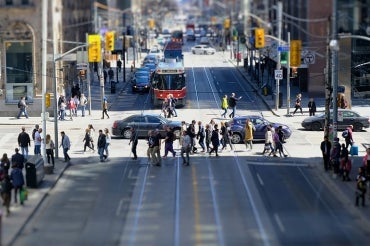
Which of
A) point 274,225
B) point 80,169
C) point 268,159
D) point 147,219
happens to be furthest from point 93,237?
point 268,159

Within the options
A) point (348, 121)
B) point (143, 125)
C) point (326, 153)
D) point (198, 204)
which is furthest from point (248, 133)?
point (198, 204)

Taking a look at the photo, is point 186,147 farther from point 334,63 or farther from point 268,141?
point 334,63

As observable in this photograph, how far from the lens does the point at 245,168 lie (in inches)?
1607

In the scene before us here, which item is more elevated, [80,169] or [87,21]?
[87,21]

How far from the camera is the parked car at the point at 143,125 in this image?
49656 millimetres

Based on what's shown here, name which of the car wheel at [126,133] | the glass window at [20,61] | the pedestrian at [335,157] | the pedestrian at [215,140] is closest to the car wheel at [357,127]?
the pedestrian at [215,140]

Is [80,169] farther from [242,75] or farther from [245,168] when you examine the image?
[242,75]

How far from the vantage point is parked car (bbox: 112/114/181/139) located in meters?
49.7

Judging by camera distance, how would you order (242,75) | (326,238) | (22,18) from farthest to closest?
1. (242,75)
2. (22,18)
3. (326,238)

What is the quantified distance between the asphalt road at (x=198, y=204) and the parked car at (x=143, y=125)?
1.38 m

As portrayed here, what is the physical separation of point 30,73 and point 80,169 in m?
22.3

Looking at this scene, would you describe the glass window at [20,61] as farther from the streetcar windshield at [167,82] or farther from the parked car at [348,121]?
the parked car at [348,121]

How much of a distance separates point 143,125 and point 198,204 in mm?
17064

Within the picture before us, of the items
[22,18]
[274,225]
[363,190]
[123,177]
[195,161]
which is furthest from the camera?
[22,18]
